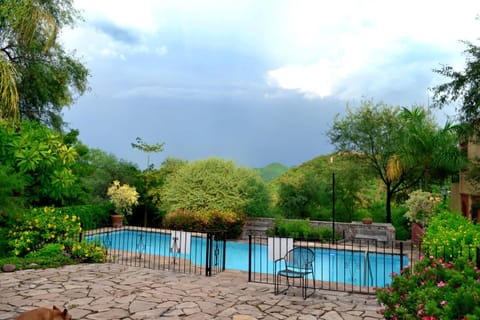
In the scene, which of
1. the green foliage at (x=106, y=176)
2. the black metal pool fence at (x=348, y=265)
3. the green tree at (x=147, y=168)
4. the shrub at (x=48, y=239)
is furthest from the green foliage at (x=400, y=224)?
the shrub at (x=48, y=239)

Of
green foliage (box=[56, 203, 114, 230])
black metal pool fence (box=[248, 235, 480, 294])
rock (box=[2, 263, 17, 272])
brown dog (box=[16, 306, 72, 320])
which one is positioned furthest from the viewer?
green foliage (box=[56, 203, 114, 230])

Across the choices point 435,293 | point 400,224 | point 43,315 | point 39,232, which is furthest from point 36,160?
point 400,224

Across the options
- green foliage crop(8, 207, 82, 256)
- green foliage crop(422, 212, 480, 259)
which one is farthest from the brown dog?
green foliage crop(8, 207, 82, 256)

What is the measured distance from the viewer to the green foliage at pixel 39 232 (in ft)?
30.2

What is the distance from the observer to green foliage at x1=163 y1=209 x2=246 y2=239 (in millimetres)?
14227

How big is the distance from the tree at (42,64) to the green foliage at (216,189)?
586 centimetres

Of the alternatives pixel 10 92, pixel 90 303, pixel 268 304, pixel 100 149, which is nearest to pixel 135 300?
pixel 90 303

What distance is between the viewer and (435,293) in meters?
3.36

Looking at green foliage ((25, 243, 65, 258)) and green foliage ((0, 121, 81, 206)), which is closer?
green foliage ((25, 243, 65, 258))

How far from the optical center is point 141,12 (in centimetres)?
1228

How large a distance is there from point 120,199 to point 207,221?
4053mm

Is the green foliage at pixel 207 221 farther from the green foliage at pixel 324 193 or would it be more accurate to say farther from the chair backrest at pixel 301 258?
the chair backrest at pixel 301 258

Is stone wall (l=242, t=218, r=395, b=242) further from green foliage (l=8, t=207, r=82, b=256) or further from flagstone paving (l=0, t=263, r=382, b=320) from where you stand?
green foliage (l=8, t=207, r=82, b=256)

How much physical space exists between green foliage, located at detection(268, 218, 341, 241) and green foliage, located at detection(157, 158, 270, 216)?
1673 mm
